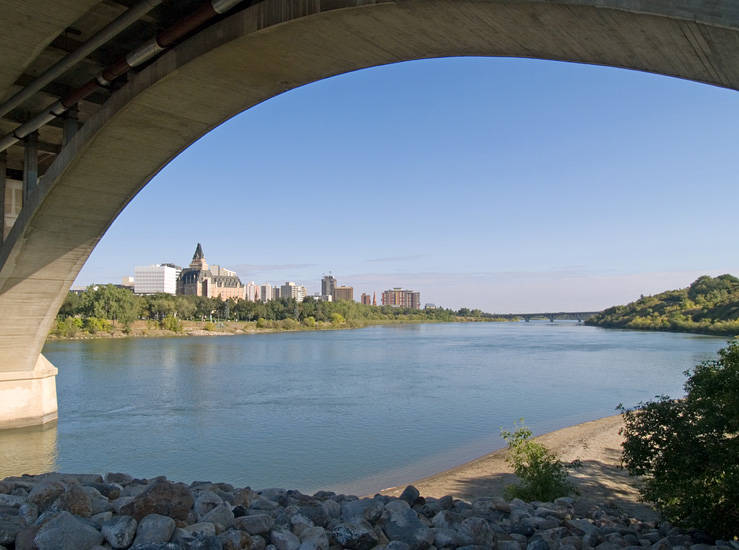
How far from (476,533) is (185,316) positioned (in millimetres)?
75595

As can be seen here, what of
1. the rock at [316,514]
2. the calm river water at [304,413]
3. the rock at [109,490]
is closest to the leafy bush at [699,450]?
the rock at [316,514]

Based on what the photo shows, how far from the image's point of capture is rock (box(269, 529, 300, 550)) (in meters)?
3.55

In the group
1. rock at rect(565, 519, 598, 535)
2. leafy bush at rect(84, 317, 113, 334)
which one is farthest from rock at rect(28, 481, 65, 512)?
leafy bush at rect(84, 317, 113, 334)

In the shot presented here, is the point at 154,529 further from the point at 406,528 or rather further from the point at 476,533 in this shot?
the point at 476,533

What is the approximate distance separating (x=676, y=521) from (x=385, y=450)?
852cm

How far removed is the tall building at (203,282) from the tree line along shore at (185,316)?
1580 inches

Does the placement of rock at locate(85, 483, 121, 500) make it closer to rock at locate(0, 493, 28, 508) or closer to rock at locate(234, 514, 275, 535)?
rock at locate(0, 493, 28, 508)

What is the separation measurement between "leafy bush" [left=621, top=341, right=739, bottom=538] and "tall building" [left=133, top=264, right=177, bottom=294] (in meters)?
165

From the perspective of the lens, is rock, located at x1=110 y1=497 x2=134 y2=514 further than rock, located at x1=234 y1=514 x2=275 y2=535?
Yes

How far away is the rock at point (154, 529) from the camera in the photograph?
10.7ft

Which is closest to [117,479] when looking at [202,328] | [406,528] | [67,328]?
[406,528]

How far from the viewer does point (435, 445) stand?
1357 centimetres

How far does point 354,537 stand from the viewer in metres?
3.70

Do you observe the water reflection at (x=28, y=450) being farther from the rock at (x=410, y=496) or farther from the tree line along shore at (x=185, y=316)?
the tree line along shore at (x=185, y=316)
